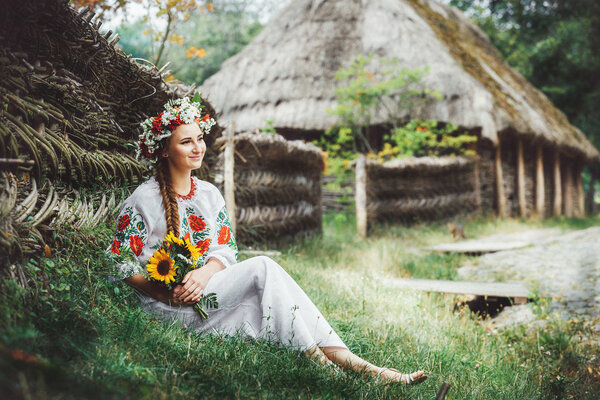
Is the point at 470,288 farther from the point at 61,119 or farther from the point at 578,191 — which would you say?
the point at 578,191

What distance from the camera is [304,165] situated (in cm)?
579

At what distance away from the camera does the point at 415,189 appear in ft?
25.5

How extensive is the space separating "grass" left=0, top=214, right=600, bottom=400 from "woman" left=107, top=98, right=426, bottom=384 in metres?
0.08

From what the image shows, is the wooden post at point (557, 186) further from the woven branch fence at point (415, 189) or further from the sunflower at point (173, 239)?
the sunflower at point (173, 239)

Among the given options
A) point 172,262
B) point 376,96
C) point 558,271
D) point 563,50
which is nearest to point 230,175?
point 172,262

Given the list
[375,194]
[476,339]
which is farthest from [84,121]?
[375,194]

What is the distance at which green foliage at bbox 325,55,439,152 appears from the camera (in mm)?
8562

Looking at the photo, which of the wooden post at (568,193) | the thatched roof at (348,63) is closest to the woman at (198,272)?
the thatched roof at (348,63)

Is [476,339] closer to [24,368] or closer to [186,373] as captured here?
[186,373]

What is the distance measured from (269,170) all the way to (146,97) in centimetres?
240

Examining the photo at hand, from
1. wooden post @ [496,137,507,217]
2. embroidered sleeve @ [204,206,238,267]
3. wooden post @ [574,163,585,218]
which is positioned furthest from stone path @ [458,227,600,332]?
wooden post @ [574,163,585,218]

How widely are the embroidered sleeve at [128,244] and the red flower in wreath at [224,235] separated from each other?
1.15 ft

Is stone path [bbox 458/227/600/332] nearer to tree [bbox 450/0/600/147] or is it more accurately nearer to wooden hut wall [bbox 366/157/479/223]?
wooden hut wall [bbox 366/157/479/223]

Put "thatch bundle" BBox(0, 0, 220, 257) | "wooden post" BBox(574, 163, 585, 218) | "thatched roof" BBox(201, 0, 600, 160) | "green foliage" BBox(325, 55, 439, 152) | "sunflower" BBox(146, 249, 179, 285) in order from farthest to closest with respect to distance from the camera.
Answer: "wooden post" BBox(574, 163, 585, 218) → "thatched roof" BBox(201, 0, 600, 160) → "green foliage" BBox(325, 55, 439, 152) → "sunflower" BBox(146, 249, 179, 285) → "thatch bundle" BBox(0, 0, 220, 257)
